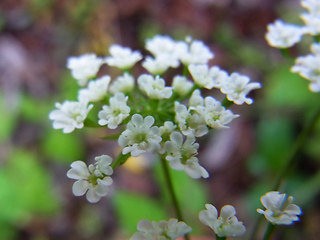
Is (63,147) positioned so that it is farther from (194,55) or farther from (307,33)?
(307,33)

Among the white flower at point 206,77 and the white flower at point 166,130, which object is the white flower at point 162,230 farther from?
the white flower at point 206,77

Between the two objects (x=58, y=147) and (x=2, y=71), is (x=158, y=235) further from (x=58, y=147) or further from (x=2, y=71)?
(x=2, y=71)

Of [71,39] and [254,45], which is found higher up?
[71,39]

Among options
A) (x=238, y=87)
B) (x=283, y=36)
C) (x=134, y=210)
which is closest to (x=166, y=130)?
(x=238, y=87)

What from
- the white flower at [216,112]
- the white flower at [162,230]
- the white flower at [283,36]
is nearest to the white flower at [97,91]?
the white flower at [216,112]

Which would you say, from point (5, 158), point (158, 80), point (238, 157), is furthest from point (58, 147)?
point (158, 80)

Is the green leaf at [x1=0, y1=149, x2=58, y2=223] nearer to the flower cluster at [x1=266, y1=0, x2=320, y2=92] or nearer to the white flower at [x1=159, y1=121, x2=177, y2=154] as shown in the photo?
the white flower at [x1=159, y1=121, x2=177, y2=154]
